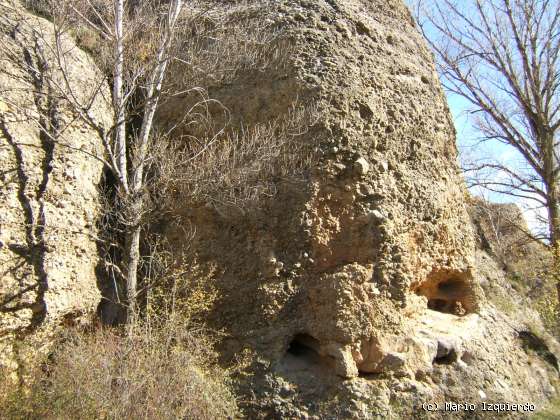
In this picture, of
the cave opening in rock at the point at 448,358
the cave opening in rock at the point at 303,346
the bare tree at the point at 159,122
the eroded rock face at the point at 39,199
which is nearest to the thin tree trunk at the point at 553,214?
the cave opening in rock at the point at 448,358

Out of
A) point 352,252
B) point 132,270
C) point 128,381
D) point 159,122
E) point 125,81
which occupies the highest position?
point 125,81

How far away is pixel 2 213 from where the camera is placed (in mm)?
5801

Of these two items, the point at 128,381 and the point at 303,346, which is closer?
the point at 128,381

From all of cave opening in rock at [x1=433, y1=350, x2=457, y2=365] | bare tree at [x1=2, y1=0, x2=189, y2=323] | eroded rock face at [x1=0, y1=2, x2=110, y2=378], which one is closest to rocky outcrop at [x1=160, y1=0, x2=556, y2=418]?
cave opening in rock at [x1=433, y1=350, x2=457, y2=365]

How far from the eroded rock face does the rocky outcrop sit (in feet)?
3.78

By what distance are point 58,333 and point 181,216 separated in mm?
1925

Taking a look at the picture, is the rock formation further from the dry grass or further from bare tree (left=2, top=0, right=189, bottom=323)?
the dry grass

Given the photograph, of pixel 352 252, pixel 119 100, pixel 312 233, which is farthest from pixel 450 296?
pixel 119 100

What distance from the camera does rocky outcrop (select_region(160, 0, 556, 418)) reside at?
6.27 meters

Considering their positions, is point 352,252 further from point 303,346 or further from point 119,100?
point 119,100

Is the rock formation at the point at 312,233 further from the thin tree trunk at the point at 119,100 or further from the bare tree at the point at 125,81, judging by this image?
the thin tree trunk at the point at 119,100

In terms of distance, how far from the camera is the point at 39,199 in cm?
611

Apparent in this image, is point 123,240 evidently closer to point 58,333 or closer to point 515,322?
point 58,333

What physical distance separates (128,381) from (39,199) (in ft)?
7.62
